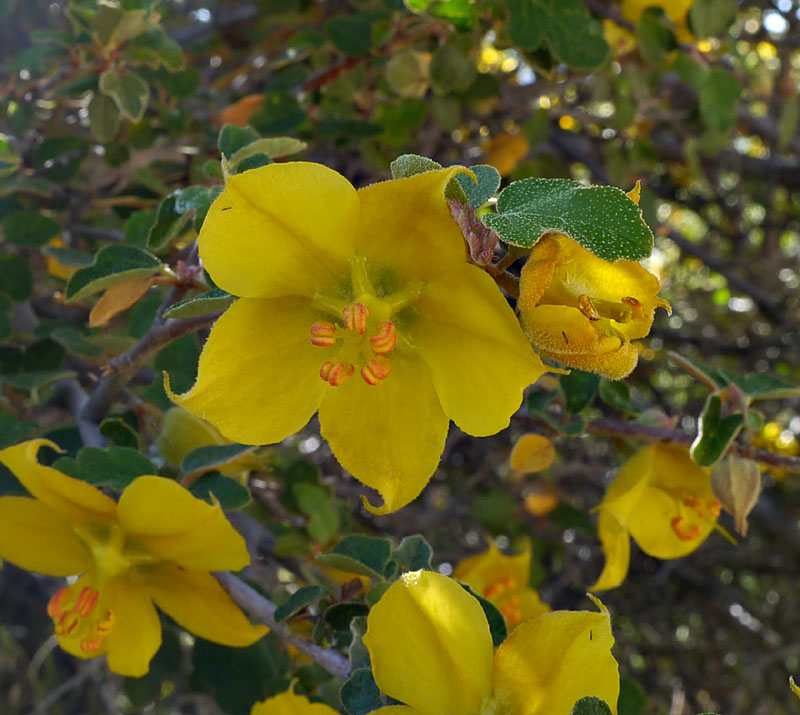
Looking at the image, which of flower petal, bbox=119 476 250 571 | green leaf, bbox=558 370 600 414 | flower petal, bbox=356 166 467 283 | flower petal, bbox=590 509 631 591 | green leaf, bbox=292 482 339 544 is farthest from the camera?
green leaf, bbox=292 482 339 544

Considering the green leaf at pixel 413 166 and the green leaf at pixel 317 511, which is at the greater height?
the green leaf at pixel 413 166

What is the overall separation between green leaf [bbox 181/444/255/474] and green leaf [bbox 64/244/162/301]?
253mm

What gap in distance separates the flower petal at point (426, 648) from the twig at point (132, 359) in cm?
40

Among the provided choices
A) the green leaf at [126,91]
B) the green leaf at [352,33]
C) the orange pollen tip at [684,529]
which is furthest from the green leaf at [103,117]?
the orange pollen tip at [684,529]

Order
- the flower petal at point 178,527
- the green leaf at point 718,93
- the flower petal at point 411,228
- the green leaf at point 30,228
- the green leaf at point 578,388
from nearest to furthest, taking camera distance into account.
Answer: the flower petal at point 411,228, the flower petal at point 178,527, the green leaf at point 578,388, the green leaf at point 30,228, the green leaf at point 718,93

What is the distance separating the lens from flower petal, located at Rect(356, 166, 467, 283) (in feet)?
2.62

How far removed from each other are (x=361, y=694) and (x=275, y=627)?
195mm

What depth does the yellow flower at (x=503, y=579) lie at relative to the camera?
1646 millimetres

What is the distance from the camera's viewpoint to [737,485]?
1.24 meters

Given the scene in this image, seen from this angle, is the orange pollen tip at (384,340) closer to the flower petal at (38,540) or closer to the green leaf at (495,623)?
the green leaf at (495,623)

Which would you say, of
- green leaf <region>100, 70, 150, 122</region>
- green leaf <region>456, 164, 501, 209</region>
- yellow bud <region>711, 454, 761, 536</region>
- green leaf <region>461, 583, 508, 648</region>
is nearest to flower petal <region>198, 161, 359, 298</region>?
green leaf <region>456, 164, 501, 209</region>

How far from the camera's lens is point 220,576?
1.20 meters

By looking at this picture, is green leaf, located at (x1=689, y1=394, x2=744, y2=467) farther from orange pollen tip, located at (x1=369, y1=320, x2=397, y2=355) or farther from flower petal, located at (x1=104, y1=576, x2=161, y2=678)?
flower petal, located at (x1=104, y1=576, x2=161, y2=678)

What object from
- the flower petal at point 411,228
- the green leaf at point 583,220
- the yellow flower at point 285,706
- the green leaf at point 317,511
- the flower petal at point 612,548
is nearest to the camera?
the green leaf at point 583,220
